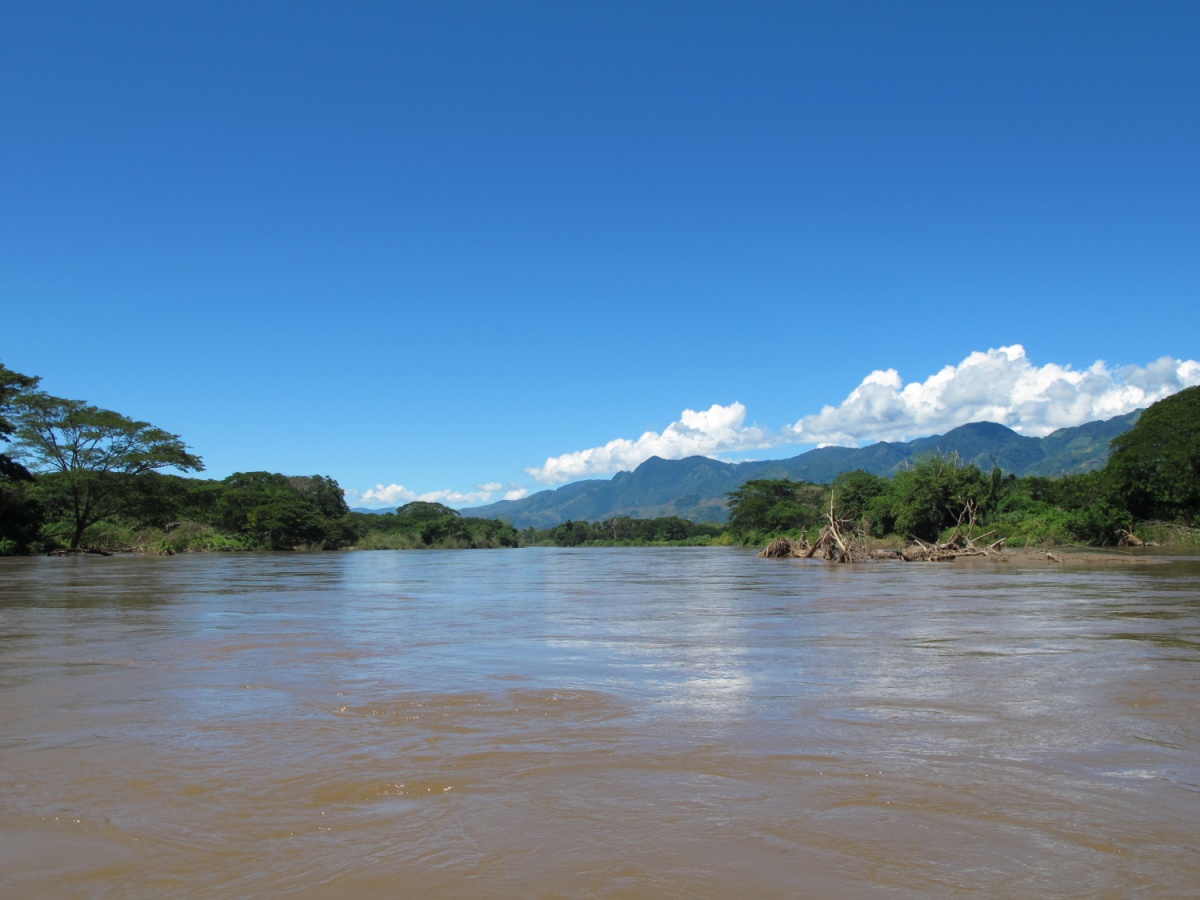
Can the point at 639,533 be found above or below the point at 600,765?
below

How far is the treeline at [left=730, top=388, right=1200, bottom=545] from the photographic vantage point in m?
42.3

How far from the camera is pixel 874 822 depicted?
150 inches

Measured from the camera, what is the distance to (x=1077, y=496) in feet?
159

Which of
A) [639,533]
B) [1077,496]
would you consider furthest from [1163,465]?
[639,533]

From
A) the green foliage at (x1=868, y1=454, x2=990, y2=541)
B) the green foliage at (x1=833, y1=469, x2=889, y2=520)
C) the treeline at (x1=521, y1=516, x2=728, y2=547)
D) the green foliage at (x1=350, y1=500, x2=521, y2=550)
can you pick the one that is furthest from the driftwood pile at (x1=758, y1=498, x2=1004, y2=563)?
the treeline at (x1=521, y1=516, x2=728, y2=547)

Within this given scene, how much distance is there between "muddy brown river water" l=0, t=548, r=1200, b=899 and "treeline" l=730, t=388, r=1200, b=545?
28.9 metres

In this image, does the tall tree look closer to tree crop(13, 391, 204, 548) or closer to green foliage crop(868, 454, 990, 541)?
tree crop(13, 391, 204, 548)

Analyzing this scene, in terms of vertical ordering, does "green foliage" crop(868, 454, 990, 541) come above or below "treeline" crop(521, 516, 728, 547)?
above

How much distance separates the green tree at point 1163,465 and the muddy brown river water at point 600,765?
1485 inches

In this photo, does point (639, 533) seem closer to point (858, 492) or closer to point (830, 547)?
point (858, 492)

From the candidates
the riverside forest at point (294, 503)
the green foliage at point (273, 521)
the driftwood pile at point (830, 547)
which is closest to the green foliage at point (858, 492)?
the riverside forest at point (294, 503)

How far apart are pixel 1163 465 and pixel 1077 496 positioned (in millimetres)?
6039

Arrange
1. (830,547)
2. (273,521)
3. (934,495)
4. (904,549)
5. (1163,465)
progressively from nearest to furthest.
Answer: (904,549) → (830,547) → (1163,465) → (934,495) → (273,521)

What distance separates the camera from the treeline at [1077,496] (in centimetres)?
4228
